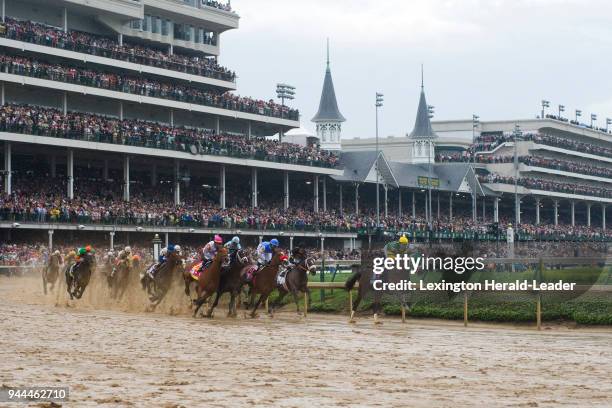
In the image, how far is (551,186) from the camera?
4203 inches

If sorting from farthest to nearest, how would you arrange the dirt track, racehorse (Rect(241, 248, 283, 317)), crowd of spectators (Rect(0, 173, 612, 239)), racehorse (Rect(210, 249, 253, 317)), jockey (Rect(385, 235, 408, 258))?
1. crowd of spectators (Rect(0, 173, 612, 239))
2. racehorse (Rect(241, 248, 283, 317))
3. racehorse (Rect(210, 249, 253, 317))
4. jockey (Rect(385, 235, 408, 258))
5. the dirt track

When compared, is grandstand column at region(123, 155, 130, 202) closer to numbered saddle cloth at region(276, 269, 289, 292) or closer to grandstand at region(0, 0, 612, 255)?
grandstand at region(0, 0, 612, 255)

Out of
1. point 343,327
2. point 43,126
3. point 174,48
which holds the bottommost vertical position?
point 343,327

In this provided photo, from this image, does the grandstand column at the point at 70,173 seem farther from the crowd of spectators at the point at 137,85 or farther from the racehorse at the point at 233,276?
the racehorse at the point at 233,276

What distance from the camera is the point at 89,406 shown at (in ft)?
39.4

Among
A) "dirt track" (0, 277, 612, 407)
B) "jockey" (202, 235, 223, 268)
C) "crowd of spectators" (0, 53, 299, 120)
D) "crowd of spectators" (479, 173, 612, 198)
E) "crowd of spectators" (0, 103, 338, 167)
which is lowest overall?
"dirt track" (0, 277, 612, 407)

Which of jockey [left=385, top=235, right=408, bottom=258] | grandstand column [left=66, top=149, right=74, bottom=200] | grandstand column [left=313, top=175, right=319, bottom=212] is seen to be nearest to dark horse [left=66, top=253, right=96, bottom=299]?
jockey [left=385, top=235, right=408, bottom=258]

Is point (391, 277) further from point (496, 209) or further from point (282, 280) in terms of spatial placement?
point (496, 209)

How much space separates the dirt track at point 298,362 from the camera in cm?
1327

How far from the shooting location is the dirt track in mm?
13273

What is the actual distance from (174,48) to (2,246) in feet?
87.9

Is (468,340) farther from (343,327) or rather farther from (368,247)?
(368,247)

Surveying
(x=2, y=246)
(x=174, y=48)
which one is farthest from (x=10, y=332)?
(x=174, y=48)

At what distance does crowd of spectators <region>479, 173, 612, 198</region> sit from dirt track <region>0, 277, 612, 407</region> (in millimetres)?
74581
